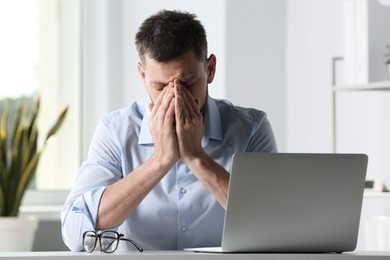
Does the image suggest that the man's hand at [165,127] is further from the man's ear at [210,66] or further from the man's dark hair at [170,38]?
the man's ear at [210,66]

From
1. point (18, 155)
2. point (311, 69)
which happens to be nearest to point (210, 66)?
point (311, 69)

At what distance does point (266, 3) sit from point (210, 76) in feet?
6.58

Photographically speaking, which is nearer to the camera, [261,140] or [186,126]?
[186,126]

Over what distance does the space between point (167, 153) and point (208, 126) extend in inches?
10.4

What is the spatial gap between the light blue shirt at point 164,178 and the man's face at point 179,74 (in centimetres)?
13

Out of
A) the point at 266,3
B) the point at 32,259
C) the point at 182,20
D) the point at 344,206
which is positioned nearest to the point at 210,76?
the point at 182,20

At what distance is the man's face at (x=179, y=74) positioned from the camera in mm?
2262

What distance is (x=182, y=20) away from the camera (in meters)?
2.33

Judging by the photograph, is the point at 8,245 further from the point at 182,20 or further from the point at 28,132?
the point at 182,20

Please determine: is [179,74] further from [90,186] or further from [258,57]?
[258,57]

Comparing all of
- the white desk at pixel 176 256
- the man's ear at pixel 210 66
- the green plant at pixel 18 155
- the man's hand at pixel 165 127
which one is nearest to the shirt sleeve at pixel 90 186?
the man's hand at pixel 165 127

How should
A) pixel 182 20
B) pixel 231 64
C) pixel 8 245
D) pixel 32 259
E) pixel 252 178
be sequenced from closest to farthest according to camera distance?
pixel 32 259 → pixel 252 178 → pixel 182 20 → pixel 8 245 → pixel 231 64

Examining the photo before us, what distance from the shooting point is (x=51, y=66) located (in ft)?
15.6

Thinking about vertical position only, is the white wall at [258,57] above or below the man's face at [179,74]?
above
